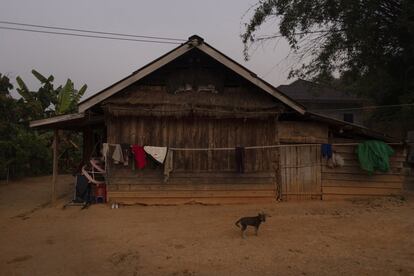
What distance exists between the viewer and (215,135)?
36.9ft

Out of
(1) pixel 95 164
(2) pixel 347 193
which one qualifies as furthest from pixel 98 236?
(2) pixel 347 193

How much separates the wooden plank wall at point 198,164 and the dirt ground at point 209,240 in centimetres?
45

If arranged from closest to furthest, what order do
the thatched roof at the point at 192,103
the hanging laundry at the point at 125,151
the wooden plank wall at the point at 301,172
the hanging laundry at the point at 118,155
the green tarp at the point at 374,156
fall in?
the hanging laundry at the point at 118,155 → the hanging laundry at the point at 125,151 → the thatched roof at the point at 192,103 → the green tarp at the point at 374,156 → the wooden plank wall at the point at 301,172

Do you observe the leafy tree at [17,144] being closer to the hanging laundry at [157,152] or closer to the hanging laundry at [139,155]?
the hanging laundry at [139,155]

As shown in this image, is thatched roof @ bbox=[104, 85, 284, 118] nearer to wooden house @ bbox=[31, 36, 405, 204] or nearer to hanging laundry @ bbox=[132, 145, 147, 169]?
wooden house @ bbox=[31, 36, 405, 204]

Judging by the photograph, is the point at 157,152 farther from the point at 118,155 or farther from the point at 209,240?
the point at 209,240

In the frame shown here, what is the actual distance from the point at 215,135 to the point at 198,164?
98 centimetres

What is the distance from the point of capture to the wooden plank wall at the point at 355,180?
11.7 m

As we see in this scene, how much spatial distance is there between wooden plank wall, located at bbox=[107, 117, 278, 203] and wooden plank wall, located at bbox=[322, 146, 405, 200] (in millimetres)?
1786

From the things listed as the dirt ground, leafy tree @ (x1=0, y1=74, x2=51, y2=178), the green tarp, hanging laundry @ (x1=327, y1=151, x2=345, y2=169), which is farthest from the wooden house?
leafy tree @ (x1=0, y1=74, x2=51, y2=178)

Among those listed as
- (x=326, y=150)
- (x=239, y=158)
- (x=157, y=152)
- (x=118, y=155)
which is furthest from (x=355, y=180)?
(x=118, y=155)

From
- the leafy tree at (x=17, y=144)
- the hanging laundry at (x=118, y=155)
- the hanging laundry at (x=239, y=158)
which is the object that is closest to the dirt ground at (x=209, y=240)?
the hanging laundry at (x=239, y=158)

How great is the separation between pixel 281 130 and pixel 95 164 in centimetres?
556

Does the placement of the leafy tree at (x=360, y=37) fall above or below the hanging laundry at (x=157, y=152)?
above
